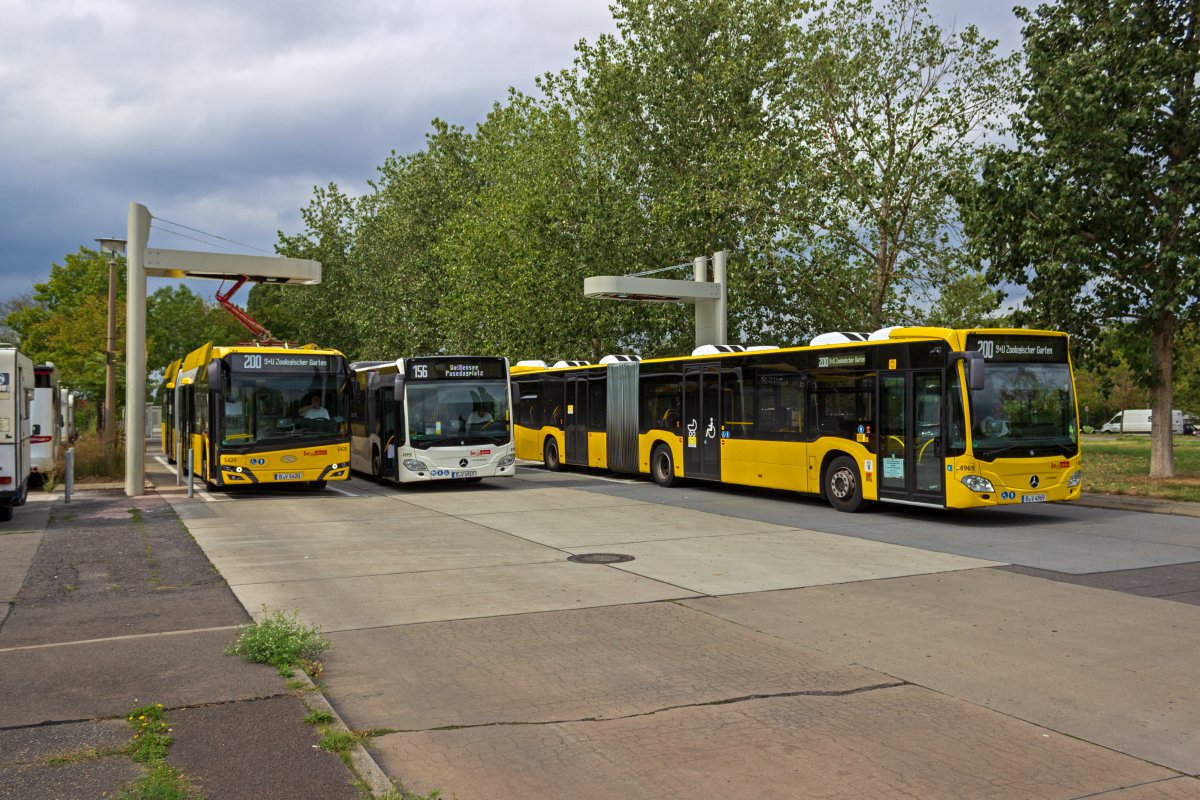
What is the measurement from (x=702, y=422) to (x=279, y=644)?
15.3 m

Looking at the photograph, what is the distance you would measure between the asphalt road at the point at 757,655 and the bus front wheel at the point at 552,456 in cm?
1371

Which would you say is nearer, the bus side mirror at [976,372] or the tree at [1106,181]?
the bus side mirror at [976,372]

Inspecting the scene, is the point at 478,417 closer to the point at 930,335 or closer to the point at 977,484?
the point at 930,335

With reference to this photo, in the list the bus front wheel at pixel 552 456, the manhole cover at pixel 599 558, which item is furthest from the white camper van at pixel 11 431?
the bus front wheel at pixel 552 456

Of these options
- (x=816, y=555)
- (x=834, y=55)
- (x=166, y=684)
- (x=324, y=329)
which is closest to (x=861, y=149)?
(x=834, y=55)

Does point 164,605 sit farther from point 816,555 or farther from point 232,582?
point 816,555

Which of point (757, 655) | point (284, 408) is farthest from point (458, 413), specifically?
point (757, 655)

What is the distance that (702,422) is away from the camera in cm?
2159

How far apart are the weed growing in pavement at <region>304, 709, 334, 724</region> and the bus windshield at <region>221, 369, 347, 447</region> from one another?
51.8 feet

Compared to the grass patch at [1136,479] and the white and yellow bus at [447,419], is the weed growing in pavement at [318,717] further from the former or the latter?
the grass patch at [1136,479]

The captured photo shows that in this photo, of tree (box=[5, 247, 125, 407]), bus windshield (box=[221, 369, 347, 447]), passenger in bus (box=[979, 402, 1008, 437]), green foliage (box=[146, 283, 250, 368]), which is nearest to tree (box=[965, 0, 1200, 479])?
passenger in bus (box=[979, 402, 1008, 437])

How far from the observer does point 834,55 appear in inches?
1155

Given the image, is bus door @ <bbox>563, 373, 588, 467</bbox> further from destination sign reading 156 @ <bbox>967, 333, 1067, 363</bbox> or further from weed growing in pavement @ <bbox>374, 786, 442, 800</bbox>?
weed growing in pavement @ <bbox>374, 786, 442, 800</bbox>

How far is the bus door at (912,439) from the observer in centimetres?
1553
